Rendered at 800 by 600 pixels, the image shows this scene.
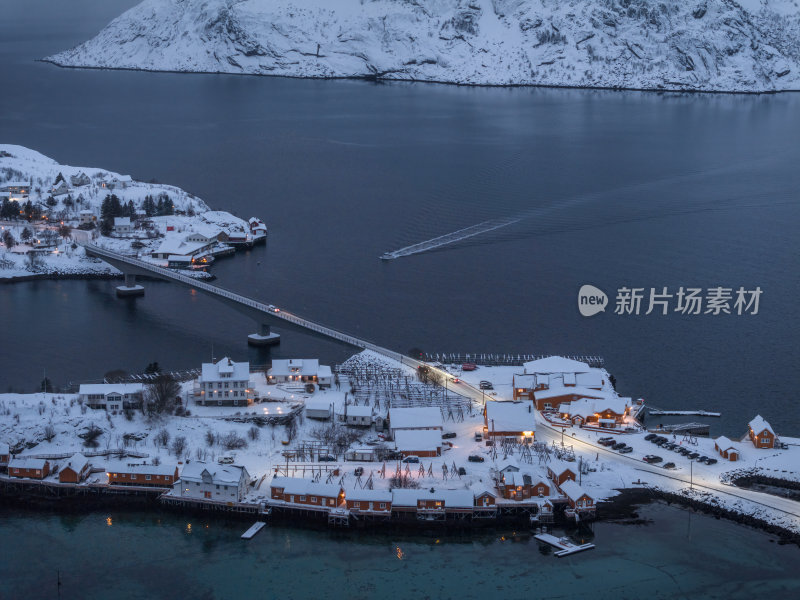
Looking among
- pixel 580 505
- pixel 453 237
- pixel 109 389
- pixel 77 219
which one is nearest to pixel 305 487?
pixel 580 505

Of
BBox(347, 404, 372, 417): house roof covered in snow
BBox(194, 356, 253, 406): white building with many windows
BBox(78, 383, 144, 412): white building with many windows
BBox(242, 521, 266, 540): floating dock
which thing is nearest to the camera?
BBox(242, 521, 266, 540): floating dock

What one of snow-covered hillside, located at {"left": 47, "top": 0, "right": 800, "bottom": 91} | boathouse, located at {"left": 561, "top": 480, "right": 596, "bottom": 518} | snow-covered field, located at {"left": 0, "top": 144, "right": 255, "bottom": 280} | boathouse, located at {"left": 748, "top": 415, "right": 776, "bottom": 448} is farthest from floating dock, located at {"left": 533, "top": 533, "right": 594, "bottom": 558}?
snow-covered hillside, located at {"left": 47, "top": 0, "right": 800, "bottom": 91}

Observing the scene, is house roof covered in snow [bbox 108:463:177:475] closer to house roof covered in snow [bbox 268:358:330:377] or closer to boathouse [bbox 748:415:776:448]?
house roof covered in snow [bbox 268:358:330:377]

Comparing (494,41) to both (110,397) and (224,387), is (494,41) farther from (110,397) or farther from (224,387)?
(110,397)

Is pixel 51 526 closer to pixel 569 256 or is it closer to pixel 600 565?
pixel 600 565

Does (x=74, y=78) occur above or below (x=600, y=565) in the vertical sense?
above

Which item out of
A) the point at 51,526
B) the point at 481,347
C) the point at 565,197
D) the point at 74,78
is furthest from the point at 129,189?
the point at 74,78
